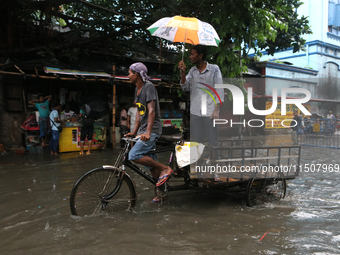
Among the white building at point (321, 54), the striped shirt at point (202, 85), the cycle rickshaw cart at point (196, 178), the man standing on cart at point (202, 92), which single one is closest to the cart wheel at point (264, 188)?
the cycle rickshaw cart at point (196, 178)

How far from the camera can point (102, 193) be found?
358 cm

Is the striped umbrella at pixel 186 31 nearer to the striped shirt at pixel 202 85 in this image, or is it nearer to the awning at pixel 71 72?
the striped shirt at pixel 202 85

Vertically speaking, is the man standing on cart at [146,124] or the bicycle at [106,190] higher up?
the man standing on cart at [146,124]

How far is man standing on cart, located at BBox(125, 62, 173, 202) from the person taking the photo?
11.9ft

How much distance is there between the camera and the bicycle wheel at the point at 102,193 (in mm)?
3398

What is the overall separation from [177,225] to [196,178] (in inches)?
28.8

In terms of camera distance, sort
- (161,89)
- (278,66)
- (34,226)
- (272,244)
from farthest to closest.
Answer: (278,66)
(161,89)
(34,226)
(272,244)

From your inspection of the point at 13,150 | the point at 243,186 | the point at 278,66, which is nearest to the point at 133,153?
the point at 243,186

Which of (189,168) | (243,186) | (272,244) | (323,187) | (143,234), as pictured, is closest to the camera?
(272,244)

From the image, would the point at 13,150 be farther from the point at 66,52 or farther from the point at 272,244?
the point at 272,244

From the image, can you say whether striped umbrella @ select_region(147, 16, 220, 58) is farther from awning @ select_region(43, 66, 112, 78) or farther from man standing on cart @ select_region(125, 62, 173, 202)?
awning @ select_region(43, 66, 112, 78)

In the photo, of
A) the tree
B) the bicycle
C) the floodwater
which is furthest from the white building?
the bicycle

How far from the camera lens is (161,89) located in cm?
1201

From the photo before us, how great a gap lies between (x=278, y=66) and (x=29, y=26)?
15.6 meters
